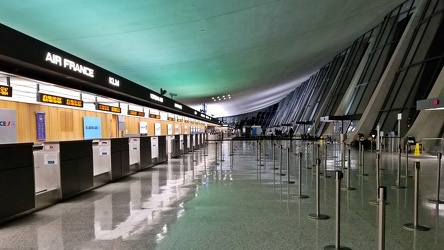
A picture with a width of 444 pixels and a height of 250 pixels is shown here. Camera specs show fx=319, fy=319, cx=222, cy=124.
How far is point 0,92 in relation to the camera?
777 cm

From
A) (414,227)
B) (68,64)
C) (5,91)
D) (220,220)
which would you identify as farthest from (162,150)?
(414,227)

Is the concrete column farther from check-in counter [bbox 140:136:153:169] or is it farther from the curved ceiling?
check-in counter [bbox 140:136:153:169]

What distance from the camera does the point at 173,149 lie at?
60.8 feet

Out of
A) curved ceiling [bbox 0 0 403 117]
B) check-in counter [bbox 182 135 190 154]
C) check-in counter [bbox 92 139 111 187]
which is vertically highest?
curved ceiling [bbox 0 0 403 117]

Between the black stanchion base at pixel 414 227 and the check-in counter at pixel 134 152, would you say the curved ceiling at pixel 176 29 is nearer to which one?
the check-in counter at pixel 134 152

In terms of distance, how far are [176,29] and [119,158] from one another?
503 centimetres

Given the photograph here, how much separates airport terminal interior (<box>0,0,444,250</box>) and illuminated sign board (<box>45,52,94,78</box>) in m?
0.04

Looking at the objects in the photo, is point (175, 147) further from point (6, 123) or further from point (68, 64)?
point (68, 64)

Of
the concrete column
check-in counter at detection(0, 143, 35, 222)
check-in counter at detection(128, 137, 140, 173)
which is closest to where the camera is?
check-in counter at detection(0, 143, 35, 222)

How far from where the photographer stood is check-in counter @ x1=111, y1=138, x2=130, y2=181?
9829 mm

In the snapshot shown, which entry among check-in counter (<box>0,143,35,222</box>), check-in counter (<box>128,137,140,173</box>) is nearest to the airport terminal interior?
check-in counter (<box>0,143,35,222</box>)

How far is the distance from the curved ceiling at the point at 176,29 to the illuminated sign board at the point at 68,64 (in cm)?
157

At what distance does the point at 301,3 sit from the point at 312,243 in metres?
10.9

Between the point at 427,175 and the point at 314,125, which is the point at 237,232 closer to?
the point at 427,175
